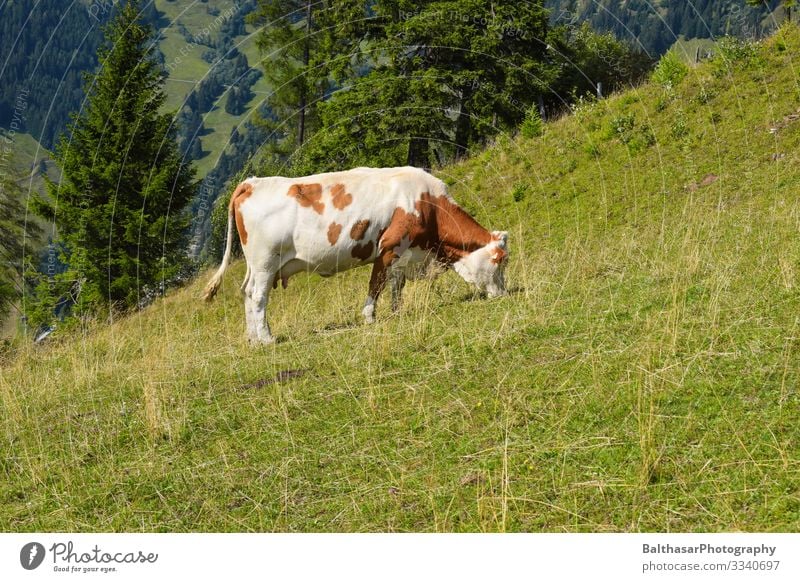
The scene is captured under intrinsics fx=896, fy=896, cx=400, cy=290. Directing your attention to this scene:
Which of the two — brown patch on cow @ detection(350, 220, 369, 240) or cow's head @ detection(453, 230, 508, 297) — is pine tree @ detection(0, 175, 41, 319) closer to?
brown patch on cow @ detection(350, 220, 369, 240)

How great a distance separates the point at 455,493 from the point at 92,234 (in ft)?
112

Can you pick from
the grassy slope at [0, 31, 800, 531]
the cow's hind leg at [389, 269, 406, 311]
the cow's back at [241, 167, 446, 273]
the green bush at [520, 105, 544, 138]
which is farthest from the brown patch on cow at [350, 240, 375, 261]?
the green bush at [520, 105, 544, 138]

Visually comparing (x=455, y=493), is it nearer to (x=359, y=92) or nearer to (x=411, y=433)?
(x=411, y=433)

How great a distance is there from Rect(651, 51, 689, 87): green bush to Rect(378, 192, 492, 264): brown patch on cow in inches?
562

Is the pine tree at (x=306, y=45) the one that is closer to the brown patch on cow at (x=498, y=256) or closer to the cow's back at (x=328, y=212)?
the cow's back at (x=328, y=212)

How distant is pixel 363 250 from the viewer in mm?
13266

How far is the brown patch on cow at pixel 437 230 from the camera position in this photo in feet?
43.2

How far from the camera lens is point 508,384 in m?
7.94

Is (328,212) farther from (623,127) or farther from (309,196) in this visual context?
(623,127)

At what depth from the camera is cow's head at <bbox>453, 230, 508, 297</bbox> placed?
1323 centimetres

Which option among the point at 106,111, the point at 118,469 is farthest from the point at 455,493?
the point at 106,111

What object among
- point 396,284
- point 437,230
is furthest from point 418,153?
point 396,284

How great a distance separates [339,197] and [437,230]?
5.27 ft

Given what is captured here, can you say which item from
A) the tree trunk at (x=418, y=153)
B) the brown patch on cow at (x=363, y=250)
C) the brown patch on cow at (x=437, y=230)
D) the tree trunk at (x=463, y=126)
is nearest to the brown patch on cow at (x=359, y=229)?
the brown patch on cow at (x=363, y=250)
